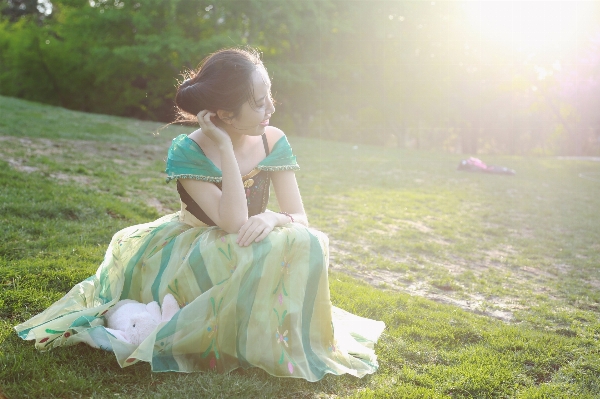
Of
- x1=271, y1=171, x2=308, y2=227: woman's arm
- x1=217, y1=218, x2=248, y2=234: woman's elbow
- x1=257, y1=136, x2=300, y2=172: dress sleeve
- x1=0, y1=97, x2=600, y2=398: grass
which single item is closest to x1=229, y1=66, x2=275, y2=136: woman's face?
x1=257, y1=136, x2=300, y2=172: dress sleeve

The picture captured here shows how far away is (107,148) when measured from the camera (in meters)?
10.6

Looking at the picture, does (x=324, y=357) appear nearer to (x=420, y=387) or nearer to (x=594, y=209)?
(x=420, y=387)

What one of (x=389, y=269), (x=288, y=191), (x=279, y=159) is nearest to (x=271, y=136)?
(x=279, y=159)

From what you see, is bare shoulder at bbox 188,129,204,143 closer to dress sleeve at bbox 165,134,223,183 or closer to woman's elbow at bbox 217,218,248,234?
dress sleeve at bbox 165,134,223,183

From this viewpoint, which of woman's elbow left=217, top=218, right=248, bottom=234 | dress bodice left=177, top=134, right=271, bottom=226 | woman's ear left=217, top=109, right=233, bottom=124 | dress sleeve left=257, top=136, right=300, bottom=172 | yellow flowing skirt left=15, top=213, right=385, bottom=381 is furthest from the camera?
dress sleeve left=257, top=136, right=300, bottom=172

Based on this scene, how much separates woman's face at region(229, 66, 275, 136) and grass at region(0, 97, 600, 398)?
4.15ft

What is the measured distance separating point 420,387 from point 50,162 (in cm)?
659

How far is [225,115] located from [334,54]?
2318 cm

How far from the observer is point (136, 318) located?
2.68 metres

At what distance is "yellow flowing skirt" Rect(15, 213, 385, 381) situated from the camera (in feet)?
8.53

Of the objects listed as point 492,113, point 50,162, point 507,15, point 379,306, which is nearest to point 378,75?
point 507,15

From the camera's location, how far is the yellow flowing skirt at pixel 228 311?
2600 millimetres

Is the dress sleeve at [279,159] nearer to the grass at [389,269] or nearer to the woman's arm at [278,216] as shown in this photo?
the woman's arm at [278,216]

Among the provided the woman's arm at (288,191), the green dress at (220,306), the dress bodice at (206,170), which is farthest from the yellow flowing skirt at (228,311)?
the woman's arm at (288,191)
